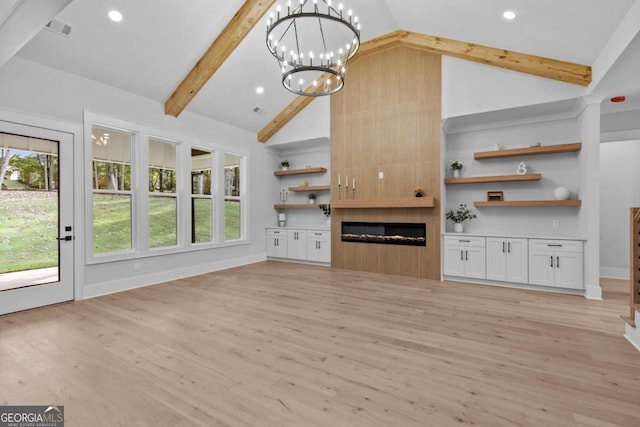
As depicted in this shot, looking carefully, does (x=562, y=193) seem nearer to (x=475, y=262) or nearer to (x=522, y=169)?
(x=522, y=169)

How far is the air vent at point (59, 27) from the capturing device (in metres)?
3.53

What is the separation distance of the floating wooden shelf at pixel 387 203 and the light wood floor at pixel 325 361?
1.81 metres

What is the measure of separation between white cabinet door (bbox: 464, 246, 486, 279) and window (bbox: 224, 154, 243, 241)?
4.72 meters

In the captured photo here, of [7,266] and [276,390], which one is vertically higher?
[7,266]

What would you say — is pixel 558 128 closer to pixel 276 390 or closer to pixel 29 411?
pixel 276 390

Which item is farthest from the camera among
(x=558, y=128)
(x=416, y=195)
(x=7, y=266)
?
(x=416, y=195)

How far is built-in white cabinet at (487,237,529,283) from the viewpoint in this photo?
4.72 metres

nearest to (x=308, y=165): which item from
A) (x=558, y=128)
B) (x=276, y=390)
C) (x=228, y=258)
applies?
(x=228, y=258)

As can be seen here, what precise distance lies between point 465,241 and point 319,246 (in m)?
2.96

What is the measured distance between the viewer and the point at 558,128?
5.06 m

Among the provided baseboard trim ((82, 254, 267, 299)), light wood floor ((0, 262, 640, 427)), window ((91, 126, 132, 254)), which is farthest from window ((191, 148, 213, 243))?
light wood floor ((0, 262, 640, 427))

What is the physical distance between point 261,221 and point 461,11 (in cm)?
553

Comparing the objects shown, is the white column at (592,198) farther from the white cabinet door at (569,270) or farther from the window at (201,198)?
the window at (201,198)

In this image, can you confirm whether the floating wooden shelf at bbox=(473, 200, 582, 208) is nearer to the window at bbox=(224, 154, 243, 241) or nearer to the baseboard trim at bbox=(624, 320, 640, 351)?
the baseboard trim at bbox=(624, 320, 640, 351)
